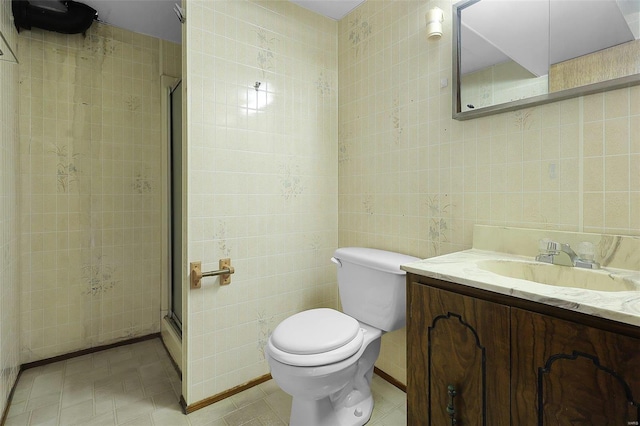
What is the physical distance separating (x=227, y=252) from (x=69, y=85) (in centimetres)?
164

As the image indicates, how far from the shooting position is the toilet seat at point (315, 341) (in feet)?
3.93

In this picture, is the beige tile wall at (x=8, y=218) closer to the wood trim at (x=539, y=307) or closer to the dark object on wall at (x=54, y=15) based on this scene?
the dark object on wall at (x=54, y=15)

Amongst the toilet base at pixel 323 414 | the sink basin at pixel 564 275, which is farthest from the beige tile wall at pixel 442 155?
the toilet base at pixel 323 414

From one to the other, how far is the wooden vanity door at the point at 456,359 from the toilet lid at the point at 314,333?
323 millimetres

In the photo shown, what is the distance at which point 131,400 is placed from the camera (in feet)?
5.38

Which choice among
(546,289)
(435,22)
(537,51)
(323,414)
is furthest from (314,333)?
(435,22)

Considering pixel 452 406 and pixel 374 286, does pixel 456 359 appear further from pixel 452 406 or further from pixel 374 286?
pixel 374 286

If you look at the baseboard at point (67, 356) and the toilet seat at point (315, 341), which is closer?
the toilet seat at point (315, 341)

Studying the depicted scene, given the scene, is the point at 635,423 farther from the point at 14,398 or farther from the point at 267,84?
→ the point at 14,398

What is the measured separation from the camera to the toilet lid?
1.22m

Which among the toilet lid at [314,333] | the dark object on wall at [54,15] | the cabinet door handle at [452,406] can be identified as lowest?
the cabinet door handle at [452,406]

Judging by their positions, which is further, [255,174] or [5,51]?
[255,174]

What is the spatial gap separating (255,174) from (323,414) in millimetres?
1231

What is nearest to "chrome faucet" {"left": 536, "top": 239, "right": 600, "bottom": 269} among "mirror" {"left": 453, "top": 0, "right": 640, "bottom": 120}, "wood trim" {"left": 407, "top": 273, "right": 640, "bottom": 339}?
"wood trim" {"left": 407, "top": 273, "right": 640, "bottom": 339}
